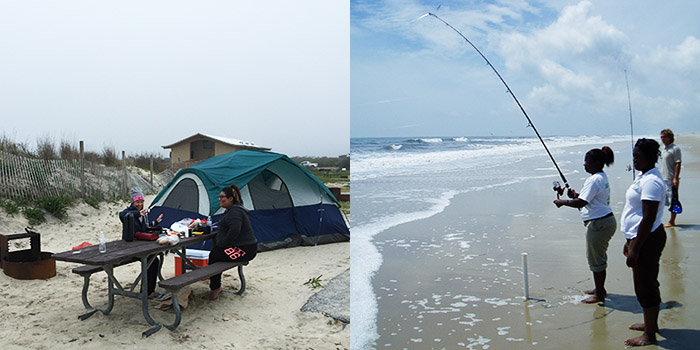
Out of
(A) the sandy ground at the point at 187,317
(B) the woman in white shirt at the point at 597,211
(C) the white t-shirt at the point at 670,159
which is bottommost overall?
(A) the sandy ground at the point at 187,317

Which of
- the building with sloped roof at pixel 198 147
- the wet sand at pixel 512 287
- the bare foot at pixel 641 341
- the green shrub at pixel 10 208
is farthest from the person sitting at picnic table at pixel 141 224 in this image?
the building with sloped roof at pixel 198 147

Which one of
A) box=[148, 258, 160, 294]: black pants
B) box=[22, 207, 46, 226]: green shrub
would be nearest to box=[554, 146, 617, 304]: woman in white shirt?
box=[148, 258, 160, 294]: black pants

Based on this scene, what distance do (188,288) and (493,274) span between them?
2490mm

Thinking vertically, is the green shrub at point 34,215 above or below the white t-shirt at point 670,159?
below

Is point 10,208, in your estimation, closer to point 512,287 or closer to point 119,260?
point 119,260

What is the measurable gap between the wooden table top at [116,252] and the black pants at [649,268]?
10.3 feet

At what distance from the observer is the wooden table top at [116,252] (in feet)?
10.8

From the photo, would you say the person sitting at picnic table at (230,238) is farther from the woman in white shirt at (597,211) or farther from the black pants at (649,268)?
the black pants at (649,268)

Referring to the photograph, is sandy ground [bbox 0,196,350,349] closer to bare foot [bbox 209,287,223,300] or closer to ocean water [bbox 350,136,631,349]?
bare foot [bbox 209,287,223,300]

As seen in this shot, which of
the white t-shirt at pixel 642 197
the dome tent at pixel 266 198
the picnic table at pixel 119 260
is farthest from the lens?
the dome tent at pixel 266 198

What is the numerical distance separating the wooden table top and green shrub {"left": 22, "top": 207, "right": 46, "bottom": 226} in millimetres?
4389

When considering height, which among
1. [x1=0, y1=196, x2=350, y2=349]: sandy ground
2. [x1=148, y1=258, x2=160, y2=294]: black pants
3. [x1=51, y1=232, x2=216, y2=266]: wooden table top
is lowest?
[x1=0, y1=196, x2=350, y2=349]: sandy ground

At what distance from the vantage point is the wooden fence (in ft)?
25.7

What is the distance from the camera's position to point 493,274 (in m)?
3.86
